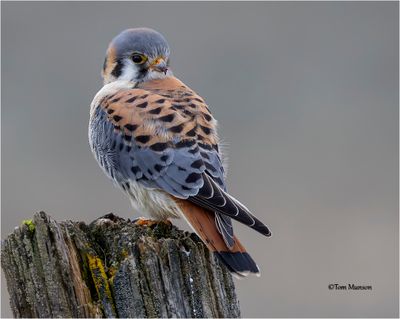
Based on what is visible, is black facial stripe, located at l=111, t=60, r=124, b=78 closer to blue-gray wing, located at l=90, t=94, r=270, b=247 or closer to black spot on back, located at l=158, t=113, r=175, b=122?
blue-gray wing, located at l=90, t=94, r=270, b=247

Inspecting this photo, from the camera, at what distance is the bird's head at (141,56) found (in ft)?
21.9

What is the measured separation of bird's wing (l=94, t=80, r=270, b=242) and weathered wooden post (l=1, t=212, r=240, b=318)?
0.78 metres

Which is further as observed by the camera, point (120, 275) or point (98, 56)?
point (98, 56)

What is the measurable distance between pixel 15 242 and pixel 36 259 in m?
0.14

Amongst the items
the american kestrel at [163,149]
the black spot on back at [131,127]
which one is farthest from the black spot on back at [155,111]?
the black spot on back at [131,127]

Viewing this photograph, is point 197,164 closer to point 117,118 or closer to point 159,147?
point 159,147

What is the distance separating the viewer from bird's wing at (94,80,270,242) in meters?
5.38

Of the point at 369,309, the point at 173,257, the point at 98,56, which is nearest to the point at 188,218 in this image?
the point at 173,257

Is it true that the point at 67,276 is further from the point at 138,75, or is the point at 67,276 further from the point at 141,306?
the point at 138,75

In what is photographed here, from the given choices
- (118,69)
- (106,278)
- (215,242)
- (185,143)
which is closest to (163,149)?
(185,143)

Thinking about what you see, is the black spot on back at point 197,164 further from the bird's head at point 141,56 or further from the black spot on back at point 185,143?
the bird's head at point 141,56

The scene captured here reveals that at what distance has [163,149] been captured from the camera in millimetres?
5758

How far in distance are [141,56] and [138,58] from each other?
0.13 ft

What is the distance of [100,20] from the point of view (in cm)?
1888
